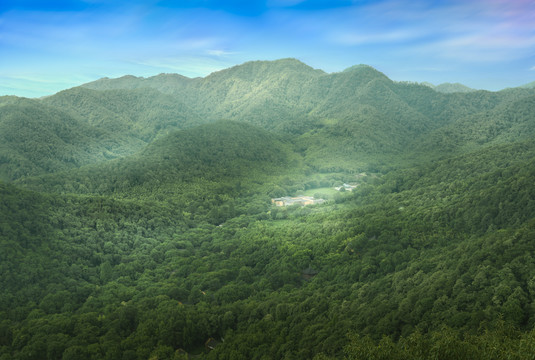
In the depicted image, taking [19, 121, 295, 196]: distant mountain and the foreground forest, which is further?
[19, 121, 295, 196]: distant mountain

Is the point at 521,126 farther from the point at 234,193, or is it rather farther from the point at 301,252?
the point at 301,252

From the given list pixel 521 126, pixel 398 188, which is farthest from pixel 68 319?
pixel 521 126

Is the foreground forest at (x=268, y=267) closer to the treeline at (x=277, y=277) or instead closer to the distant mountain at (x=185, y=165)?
the treeline at (x=277, y=277)

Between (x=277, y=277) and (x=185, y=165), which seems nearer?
(x=277, y=277)

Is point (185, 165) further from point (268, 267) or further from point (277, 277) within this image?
point (277, 277)

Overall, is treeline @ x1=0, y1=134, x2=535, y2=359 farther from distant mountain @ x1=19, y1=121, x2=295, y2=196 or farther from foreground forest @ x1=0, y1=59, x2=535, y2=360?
distant mountain @ x1=19, y1=121, x2=295, y2=196

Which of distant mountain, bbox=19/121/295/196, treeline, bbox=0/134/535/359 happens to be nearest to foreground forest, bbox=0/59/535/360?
treeline, bbox=0/134/535/359

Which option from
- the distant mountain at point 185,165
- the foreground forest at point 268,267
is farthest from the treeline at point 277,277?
the distant mountain at point 185,165

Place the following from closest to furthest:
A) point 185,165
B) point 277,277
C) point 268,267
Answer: point 277,277 → point 268,267 → point 185,165

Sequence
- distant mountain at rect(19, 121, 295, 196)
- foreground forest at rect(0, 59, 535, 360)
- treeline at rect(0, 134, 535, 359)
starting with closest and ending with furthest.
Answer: treeline at rect(0, 134, 535, 359), foreground forest at rect(0, 59, 535, 360), distant mountain at rect(19, 121, 295, 196)

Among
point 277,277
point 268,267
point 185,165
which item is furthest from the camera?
point 185,165

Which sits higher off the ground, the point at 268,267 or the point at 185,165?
the point at 185,165

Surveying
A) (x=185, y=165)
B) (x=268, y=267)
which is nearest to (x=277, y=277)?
(x=268, y=267)

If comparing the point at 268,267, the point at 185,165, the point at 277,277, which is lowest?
the point at 277,277
